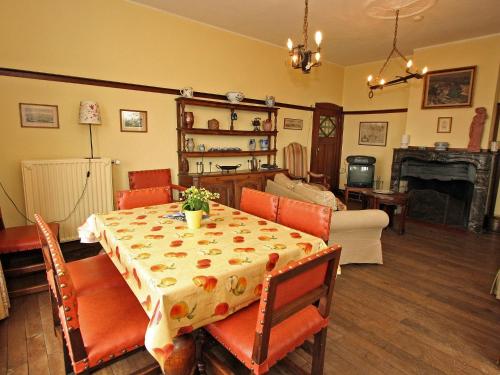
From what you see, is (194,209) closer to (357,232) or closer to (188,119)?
(357,232)

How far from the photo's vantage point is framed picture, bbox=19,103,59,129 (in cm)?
310

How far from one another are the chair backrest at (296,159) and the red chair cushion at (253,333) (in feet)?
14.2

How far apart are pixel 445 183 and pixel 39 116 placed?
6107mm

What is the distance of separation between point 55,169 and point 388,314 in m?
3.59

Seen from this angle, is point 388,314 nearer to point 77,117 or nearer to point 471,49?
point 77,117

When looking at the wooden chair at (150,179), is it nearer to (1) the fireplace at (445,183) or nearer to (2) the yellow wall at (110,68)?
(2) the yellow wall at (110,68)

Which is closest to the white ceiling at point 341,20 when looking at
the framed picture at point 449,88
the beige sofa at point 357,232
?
the framed picture at point 449,88

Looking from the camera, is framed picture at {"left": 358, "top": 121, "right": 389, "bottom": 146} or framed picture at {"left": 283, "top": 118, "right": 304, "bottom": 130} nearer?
framed picture at {"left": 283, "top": 118, "right": 304, "bottom": 130}

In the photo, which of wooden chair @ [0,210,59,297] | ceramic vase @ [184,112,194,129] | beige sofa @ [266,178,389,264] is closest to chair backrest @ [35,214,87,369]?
wooden chair @ [0,210,59,297]

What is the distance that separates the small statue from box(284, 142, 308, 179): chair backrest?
274 cm

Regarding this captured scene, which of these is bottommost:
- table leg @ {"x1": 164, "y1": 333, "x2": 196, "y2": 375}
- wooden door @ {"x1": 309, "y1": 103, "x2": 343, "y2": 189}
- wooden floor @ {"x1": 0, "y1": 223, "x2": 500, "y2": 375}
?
wooden floor @ {"x1": 0, "y1": 223, "x2": 500, "y2": 375}

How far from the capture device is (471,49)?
15.1 ft

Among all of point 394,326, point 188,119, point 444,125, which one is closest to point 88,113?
point 188,119

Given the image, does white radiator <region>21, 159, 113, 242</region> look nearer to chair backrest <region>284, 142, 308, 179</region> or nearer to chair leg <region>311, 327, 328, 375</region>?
chair leg <region>311, 327, 328, 375</region>
